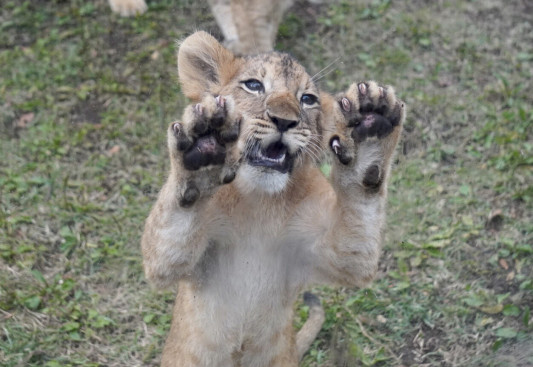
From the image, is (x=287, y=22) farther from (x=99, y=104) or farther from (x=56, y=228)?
(x=56, y=228)

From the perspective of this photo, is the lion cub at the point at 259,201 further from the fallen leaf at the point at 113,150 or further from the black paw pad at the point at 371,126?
the fallen leaf at the point at 113,150

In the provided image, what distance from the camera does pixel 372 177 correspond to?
4.38 meters

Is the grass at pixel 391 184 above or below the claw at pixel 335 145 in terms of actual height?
below

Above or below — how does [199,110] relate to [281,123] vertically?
above

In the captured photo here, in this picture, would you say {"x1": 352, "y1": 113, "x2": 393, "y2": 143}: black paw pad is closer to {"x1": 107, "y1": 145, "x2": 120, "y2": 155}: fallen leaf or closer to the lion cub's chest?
the lion cub's chest

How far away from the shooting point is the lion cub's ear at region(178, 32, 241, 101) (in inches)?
200

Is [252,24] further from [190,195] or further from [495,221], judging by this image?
[190,195]

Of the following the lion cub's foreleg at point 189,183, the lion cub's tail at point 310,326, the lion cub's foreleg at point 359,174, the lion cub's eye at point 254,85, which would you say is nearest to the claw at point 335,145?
the lion cub's foreleg at point 359,174

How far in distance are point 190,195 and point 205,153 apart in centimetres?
32

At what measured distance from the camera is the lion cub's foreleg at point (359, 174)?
13.8 ft

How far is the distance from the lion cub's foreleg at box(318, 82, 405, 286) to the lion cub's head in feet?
0.63

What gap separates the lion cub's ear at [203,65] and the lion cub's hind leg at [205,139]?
1.06 metres

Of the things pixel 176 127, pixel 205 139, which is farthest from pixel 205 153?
pixel 176 127

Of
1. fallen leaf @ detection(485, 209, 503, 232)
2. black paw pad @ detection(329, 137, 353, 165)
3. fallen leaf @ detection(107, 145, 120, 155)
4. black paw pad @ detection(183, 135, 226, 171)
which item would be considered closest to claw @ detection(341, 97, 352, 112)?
black paw pad @ detection(329, 137, 353, 165)
